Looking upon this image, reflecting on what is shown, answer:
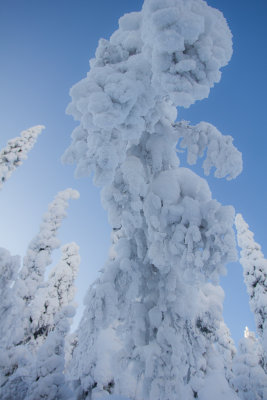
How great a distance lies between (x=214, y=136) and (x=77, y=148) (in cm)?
309

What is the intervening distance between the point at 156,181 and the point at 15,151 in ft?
33.7

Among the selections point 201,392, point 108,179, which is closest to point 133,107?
point 108,179

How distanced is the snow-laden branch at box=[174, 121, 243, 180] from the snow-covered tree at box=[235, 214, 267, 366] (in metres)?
10.2

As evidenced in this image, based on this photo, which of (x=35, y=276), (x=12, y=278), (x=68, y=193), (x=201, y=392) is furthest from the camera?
(x=68, y=193)

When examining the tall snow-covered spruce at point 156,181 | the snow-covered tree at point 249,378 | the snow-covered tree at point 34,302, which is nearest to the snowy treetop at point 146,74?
the tall snow-covered spruce at point 156,181

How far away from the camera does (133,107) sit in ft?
11.2

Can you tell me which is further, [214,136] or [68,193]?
[68,193]

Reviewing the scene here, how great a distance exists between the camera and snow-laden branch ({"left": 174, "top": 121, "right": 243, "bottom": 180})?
4773 mm

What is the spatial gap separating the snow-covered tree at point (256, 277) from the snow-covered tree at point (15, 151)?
563 inches

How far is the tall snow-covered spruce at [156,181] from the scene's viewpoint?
10.1 ft

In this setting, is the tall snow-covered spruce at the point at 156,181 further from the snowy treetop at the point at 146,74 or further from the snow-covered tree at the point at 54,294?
the snow-covered tree at the point at 54,294

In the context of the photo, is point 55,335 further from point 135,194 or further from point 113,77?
point 113,77

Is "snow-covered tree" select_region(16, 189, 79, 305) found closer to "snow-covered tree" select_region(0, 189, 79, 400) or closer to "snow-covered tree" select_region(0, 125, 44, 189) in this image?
"snow-covered tree" select_region(0, 189, 79, 400)

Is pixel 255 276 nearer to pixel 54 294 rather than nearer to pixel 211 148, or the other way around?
pixel 211 148
